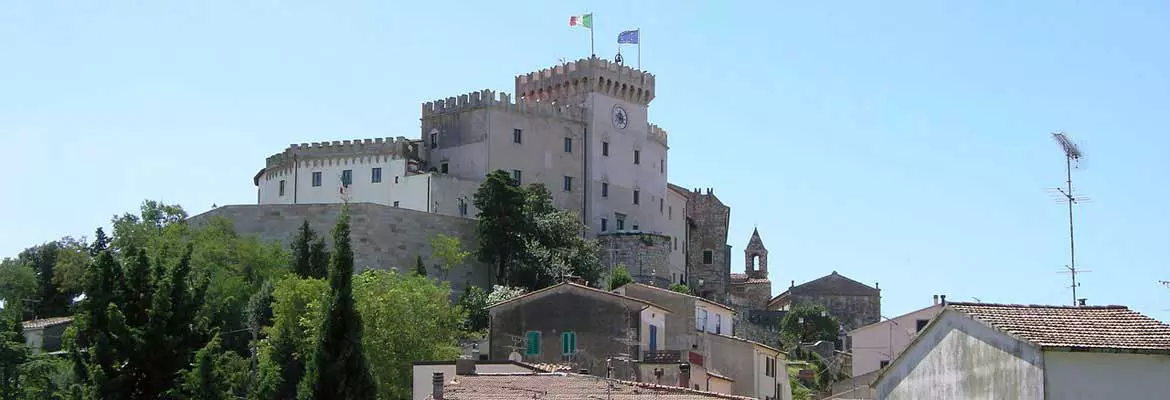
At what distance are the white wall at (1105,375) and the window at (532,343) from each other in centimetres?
2640

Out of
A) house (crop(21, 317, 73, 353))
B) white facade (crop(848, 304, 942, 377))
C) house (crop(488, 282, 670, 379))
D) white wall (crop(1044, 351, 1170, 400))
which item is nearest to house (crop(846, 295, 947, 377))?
white facade (crop(848, 304, 942, 377))

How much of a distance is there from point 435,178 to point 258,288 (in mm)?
13742

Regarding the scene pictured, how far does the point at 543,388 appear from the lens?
42094mm

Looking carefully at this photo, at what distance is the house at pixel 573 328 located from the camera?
175 feet

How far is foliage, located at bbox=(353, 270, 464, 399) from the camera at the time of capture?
5881 cm

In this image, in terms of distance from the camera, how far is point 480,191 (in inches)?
3327

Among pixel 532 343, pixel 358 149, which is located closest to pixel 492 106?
pixel 358 149

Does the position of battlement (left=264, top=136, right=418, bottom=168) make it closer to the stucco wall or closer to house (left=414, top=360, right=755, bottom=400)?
house (left=414, top=360, right=755, bottom=400)

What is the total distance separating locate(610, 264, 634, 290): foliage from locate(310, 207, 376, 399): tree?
30.8 metres

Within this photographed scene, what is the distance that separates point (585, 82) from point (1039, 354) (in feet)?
220

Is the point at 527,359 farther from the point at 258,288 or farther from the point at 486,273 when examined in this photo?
the point at 486,273

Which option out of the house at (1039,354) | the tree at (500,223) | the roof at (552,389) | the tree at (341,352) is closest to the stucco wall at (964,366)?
the house at (1039,354)

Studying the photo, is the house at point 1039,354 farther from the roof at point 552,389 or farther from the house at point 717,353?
the house at point 717,353

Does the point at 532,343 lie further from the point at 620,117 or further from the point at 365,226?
the point at 620,117
